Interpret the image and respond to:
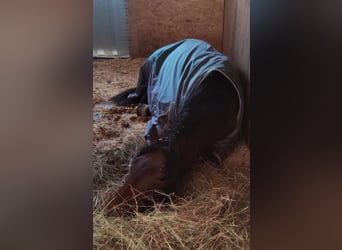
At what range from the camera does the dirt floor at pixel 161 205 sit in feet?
3.11

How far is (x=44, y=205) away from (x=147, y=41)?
0.68 m

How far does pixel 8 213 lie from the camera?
76cm

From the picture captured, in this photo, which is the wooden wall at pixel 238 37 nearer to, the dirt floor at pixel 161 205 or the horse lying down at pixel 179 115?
the horse lying down at pixel 179 115

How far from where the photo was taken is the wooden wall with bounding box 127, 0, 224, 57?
1132 mm

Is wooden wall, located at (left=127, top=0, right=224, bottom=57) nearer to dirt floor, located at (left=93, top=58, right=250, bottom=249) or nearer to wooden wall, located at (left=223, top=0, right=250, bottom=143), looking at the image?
wooden wall, located at (left=223, top=0, right=250, bottom=143)

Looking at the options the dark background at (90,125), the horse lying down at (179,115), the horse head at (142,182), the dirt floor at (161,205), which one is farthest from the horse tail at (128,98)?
the dark background at (90,125)

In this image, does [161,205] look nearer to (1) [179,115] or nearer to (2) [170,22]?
(1) [179,115]

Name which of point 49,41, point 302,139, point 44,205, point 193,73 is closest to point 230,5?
point 193,73

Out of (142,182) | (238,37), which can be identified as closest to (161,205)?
(142,182)

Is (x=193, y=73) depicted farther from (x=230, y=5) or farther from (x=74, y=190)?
(x=74, y=190)

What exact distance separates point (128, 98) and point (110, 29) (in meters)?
0.36

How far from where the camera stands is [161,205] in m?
1.07

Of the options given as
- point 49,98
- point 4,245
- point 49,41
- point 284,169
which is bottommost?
point 4,245

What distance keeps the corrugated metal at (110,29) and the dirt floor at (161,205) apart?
0.04 meters
